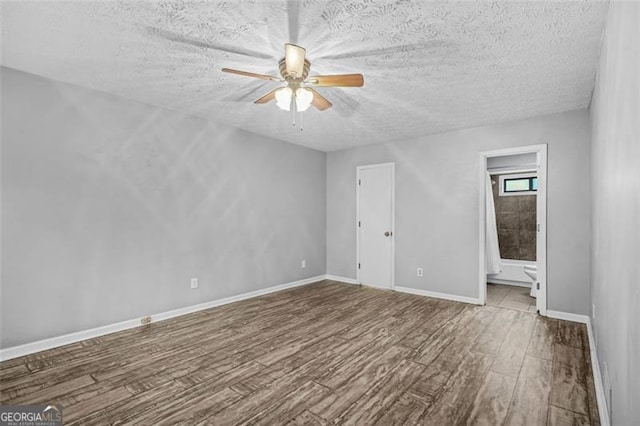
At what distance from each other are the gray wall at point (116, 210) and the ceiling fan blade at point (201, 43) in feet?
4.91

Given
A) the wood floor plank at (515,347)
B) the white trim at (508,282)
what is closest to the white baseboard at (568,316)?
the wood floor plank at (515,347)

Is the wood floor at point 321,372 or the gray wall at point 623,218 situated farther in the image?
the wood floor at point 321,372

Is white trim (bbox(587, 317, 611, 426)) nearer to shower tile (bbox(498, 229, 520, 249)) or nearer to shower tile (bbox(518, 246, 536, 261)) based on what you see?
shower tile (bbox(518, 246, 536, 261))

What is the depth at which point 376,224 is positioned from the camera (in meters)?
5.22

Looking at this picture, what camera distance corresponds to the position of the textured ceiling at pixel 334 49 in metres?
1.87

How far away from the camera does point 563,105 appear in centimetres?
342

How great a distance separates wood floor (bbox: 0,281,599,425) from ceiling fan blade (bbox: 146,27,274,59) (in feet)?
8.10

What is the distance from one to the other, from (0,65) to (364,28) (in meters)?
3.03

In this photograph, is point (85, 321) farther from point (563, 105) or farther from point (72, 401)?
point (563, 105)

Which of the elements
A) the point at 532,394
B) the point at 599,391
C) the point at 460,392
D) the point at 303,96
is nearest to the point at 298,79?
the point at 303,96

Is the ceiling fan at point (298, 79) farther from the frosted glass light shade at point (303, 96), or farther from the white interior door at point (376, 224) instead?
the white interior door at point (376, 224)

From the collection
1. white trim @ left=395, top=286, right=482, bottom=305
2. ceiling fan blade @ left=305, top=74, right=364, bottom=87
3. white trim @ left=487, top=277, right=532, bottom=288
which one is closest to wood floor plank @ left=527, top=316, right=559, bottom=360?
white trim @ left=395, top=286, right=482, bottom=305

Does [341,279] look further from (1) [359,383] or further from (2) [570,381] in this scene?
(2) [570,381]

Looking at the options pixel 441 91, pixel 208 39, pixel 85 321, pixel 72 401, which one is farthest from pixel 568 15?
pixel 85 321
